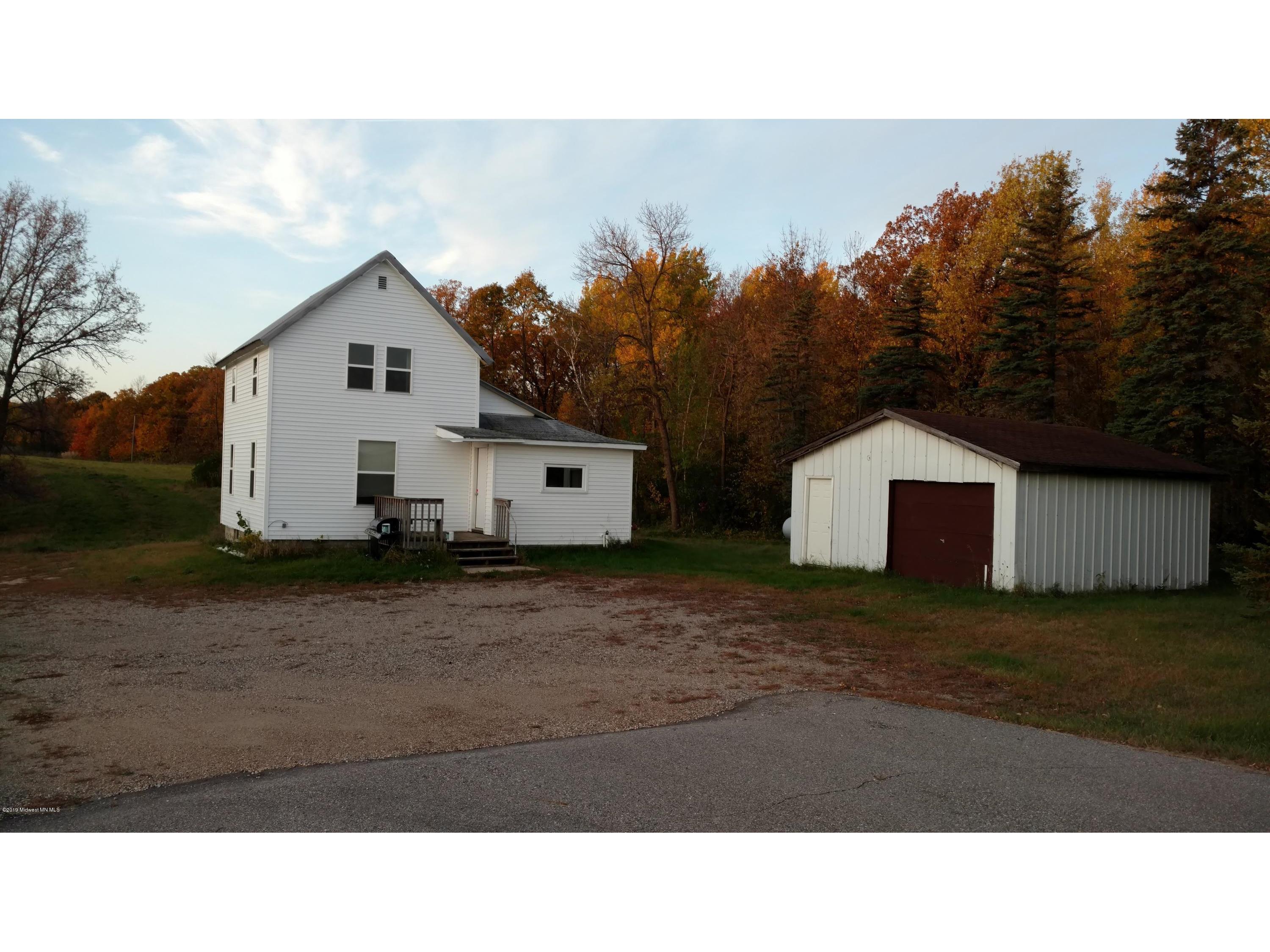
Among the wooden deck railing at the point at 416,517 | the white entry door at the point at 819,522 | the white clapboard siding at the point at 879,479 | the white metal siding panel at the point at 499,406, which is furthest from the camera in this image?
the white metal siding panel at the point at 499,406

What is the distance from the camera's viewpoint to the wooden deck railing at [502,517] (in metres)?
20.1

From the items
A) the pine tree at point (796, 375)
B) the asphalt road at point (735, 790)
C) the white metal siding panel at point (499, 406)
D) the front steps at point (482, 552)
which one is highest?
the pine tree at point (796, 375)

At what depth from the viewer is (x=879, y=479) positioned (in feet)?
58.3

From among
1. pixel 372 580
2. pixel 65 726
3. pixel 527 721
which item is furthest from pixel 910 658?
pixel 372 580

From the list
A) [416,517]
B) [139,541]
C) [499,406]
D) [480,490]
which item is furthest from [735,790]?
[139,541]

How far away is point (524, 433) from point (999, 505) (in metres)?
11.8

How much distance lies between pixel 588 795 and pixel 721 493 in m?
26.4

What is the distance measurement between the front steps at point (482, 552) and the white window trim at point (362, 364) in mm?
4419

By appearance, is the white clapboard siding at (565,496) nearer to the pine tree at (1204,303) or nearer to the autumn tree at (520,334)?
the pine tree at (1204,303)

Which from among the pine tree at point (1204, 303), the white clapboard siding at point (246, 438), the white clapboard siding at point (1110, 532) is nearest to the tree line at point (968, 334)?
the pine tree at point (1204, 303)

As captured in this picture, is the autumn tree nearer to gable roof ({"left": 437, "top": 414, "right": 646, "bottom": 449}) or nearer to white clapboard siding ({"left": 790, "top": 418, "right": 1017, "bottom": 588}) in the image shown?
gable roof ({"left": 437, "top": 414, "right": 646, "bottom": 449})

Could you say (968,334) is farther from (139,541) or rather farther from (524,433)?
(139,541)

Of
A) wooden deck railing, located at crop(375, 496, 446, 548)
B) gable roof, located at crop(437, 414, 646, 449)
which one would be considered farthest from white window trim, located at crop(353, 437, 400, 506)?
gable roof, located at crop(437, 414, 646, 449)

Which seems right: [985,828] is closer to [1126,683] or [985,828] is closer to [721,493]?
[1126,683]
